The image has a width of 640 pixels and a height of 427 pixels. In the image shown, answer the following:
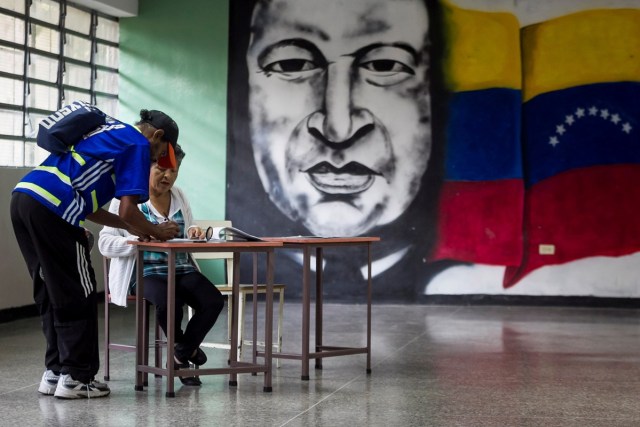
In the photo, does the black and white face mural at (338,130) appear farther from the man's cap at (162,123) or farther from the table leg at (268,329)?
the man's cap at (162,123)

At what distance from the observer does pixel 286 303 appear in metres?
9.75

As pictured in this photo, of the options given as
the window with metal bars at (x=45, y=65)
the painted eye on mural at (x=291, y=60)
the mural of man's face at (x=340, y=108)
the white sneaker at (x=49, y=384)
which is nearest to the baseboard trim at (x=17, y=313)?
the window with metal bars at (x=45, y=65)

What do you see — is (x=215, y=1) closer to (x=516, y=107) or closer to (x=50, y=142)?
(x=516, y=107)

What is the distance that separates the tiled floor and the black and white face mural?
2036 mm

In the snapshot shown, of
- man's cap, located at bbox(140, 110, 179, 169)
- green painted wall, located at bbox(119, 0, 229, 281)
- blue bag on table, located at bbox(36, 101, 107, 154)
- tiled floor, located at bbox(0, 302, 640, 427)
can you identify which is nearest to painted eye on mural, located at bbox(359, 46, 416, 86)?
green painted wall, located at bbox(119, 0, 229, 281)

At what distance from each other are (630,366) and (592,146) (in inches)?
155

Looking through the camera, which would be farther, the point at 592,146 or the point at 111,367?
the point at 592,146

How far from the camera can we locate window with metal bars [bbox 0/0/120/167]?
830 centimetres

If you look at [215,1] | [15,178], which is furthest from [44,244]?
[215,1]

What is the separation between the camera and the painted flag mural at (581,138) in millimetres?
9422

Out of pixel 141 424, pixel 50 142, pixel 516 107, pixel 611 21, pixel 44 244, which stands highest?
pixel 611 21

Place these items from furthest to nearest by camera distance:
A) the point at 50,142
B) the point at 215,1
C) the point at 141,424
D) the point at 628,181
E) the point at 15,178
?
the point at 215,1 → the point at 628,181 → the point at 15,178 → the point at 50,142 → the point at 141,424

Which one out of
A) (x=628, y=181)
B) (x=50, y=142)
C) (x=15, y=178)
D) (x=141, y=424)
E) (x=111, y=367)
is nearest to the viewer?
(x=141, y=424)

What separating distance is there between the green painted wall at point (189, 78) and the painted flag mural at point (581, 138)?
2.88 m
